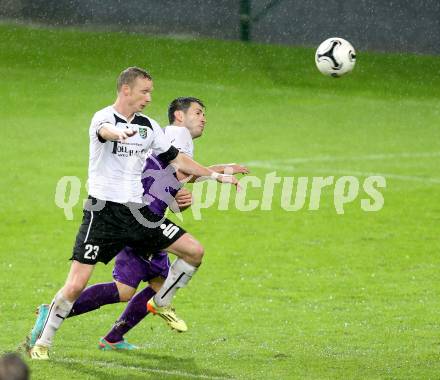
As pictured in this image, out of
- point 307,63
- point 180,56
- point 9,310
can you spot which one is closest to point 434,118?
point 307,63

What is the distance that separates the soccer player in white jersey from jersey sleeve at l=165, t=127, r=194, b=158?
759mm

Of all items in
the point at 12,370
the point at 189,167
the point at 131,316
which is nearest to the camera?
the point at 12,370

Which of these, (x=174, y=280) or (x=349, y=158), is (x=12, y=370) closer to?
(x=174, y=280)

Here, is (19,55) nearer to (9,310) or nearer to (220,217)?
(220,217)

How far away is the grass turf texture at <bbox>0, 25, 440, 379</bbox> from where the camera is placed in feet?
34.3

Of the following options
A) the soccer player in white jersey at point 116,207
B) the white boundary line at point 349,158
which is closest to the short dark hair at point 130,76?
the soccer player in white jersey at point 116,207

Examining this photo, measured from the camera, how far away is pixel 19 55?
31.9m

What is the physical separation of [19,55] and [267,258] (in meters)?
18.5

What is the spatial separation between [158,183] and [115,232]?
34.1 inches

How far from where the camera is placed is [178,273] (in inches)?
396

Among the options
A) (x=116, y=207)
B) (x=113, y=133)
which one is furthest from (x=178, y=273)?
(x=113, y=133)

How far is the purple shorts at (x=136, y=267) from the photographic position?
10.4m

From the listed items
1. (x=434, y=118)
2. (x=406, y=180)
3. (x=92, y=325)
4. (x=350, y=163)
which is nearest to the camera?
(x=92, y=325)

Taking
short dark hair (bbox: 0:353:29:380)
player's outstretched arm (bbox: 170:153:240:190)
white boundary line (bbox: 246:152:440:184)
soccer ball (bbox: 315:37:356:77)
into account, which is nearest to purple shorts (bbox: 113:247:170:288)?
player's outstretched arm (bbox: 170:153:240:190)
